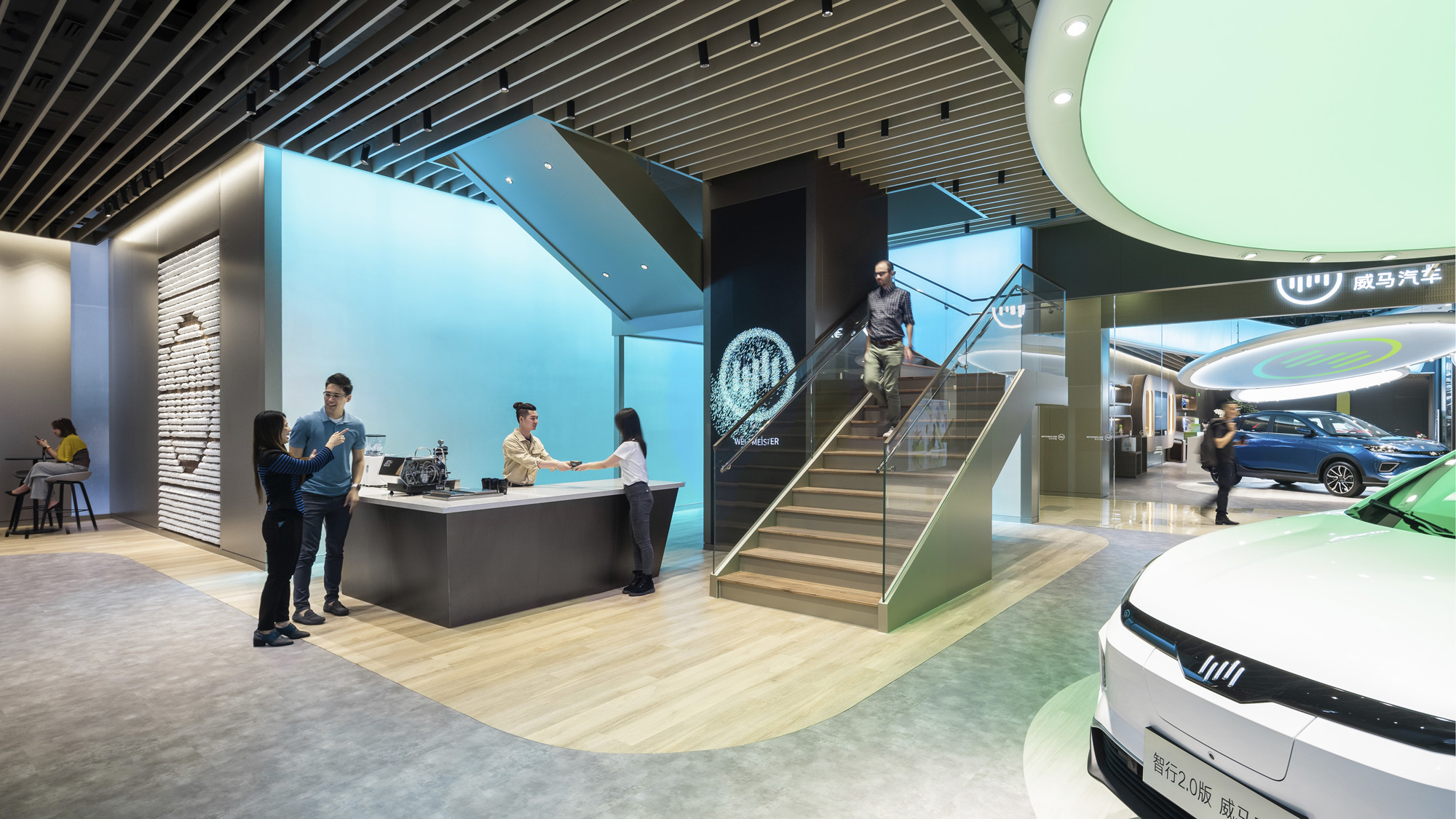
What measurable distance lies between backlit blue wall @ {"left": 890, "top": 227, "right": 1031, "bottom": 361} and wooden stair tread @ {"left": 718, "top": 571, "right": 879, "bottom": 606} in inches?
204

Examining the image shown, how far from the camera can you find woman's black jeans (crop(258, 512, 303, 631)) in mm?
4219

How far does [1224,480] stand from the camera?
8.82 m

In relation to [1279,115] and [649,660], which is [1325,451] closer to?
[1279,115]

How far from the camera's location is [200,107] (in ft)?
21.0

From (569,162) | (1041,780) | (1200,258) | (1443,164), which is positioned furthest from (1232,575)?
(1200,258)

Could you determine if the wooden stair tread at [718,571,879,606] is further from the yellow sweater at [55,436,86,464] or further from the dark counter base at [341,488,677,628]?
the yellow sweater at [55,436,86,464]

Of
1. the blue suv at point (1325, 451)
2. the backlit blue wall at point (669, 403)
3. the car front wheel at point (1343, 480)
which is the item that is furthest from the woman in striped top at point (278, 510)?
the car front wheel at point (1343, 480)

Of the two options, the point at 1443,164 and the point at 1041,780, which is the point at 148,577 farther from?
the point at 1443,164

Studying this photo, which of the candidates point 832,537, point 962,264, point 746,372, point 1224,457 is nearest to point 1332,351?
point 1224,457

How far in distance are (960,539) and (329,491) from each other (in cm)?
446

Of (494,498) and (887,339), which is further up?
(887,339)

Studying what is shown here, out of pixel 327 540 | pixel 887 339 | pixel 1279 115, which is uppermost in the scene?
pixel 1279 115

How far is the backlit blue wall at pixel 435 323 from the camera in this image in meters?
7.28

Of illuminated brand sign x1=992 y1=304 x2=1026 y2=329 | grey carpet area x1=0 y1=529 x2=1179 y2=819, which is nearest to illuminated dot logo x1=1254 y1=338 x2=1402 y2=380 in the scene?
illuminated brand sign x1=992 y1=304 x2=1026 y2=329
